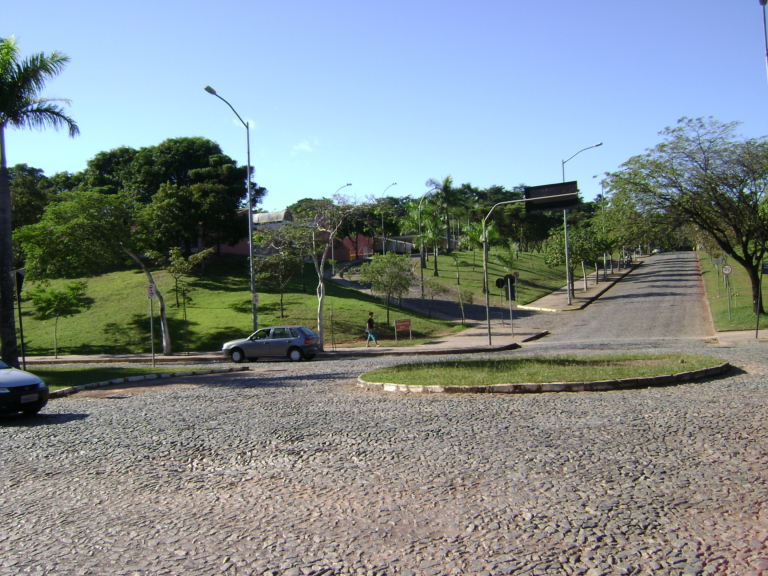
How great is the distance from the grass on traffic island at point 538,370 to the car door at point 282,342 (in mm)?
9308

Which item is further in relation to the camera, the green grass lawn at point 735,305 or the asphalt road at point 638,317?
the green grass lawn at point 735,305

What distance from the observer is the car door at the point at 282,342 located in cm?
2591

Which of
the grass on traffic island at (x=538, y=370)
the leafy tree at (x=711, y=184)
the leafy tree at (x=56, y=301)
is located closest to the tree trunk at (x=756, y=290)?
the leafy tree at (x=711, y=184)

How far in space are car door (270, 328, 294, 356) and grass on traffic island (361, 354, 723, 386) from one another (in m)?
9.31

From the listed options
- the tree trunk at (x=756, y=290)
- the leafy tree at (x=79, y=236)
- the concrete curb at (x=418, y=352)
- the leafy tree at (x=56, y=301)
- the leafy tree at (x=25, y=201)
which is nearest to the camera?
the concrete curb at (x=418, y=352)

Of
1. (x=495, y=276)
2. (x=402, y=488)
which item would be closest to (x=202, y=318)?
(x=495, y=276)

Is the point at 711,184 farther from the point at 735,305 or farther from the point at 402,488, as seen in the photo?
the point at 402,488

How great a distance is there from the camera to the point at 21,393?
432 inches

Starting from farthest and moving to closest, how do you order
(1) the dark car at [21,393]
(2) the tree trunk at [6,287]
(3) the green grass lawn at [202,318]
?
(3) the green grass lawn at [202,318] → (2) the tree trunk at [6,287] → (1) the dark car at [21,393]

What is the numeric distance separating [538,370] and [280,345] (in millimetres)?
13728

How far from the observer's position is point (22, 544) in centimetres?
511

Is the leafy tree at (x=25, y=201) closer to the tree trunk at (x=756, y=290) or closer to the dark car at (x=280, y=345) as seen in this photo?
the dark car at (x=280, y=345)

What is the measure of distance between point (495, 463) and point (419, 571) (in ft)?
9.16

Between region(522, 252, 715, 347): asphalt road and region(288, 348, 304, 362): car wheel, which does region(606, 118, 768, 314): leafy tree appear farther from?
region(288, 348, 304, 362): car wheel
